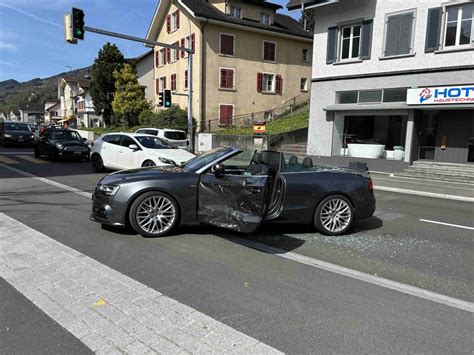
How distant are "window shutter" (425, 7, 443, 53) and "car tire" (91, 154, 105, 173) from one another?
44.9ft

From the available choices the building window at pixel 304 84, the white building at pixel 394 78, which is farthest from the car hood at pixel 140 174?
the building window at pixel 304 84

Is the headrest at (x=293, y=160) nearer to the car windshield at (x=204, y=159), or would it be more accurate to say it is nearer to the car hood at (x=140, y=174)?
the car windshield at (x=204, y=159)

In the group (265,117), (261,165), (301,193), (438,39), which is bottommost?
(301,193)

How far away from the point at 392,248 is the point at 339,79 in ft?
47.6

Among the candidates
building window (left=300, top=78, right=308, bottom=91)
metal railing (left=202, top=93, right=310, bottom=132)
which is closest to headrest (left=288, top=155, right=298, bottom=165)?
metal railing (left=202, top=93, right=310, bottom=132)

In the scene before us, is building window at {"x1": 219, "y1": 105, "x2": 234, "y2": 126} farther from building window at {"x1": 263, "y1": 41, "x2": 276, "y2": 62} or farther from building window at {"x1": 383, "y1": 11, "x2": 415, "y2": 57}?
building window at {"x1": 383, "y1": 11, "x2": 415, "y2": 57}

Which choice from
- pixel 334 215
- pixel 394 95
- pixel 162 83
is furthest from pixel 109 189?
pixel 162 83

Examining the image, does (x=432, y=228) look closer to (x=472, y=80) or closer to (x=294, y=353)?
(x=294, y=353)

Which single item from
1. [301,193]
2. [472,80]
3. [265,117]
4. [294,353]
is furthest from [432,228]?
[265,117]

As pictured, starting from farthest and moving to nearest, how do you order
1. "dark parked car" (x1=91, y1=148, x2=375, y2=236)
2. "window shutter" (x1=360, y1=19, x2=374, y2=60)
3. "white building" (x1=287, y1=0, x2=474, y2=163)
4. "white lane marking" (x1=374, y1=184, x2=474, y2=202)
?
"window shutter" (x1=360, y1=19, x2=374, y2=60) < "white building" (x1=287, y1=0, x2=474, y2=163) < "white lane marking" (x1=374, y1=184, x2=474, y2=202) < "dark parked car" (x1=91, y1=148, x2=375, y2=236)

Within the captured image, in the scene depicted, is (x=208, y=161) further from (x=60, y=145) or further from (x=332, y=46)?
(x=332, y=46)

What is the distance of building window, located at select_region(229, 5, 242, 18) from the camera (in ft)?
109

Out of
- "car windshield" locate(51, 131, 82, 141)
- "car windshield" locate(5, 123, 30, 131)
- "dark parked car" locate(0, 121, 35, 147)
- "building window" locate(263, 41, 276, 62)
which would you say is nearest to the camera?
"car windshield" locate(51, 131, 82, 141)

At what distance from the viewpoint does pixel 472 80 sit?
575 inches
